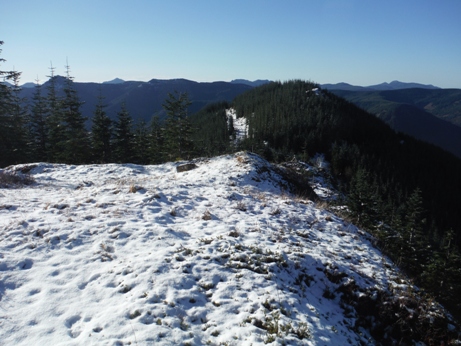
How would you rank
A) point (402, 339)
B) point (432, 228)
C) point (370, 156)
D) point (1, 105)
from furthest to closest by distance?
point (370, 156)
point (432, 228)
point (1, 105)
point (402, 339)

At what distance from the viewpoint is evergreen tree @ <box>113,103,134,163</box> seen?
1603 inches

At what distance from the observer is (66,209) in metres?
10.6

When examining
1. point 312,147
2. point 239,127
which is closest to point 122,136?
point 312,147

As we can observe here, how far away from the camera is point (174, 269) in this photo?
22.8 ft

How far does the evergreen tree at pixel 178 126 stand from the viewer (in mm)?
37938

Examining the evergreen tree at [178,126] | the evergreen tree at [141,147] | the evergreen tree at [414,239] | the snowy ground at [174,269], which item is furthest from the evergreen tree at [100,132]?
the evergreen tree at [414,239]

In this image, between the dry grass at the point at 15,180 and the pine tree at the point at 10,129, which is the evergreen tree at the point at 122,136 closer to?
the pine tree at the point at 10,129

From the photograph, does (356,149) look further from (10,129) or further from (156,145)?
(10,129)

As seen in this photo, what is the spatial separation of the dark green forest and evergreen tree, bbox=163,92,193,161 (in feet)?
0.49

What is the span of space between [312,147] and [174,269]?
115 meters

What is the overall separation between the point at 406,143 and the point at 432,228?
65.1m

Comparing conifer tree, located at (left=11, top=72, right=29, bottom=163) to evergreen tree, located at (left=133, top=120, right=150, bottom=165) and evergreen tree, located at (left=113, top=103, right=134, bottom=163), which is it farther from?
evergreen tree, located at (left=133, top=120, right=150, bottom=165)

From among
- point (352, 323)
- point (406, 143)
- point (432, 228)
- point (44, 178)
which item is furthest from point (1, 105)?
point (406, 143)

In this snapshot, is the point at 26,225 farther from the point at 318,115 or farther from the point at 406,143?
the point at 406,143
